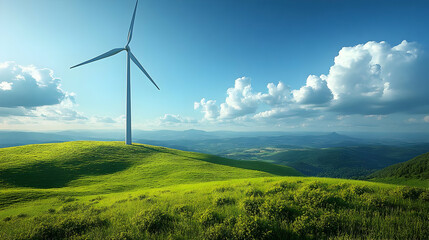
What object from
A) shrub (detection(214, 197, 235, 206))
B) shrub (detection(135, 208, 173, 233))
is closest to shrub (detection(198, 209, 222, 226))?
shrub (detection(135, 208, 173, 233))

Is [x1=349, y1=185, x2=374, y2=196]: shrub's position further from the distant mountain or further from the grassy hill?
the distant mountain

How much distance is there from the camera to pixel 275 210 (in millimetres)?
10016

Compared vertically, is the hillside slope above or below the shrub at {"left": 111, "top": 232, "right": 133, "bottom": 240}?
below

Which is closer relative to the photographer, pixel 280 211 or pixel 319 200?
pixel 280 211

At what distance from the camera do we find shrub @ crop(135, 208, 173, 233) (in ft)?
30.4

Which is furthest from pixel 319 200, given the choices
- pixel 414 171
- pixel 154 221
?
pixel 414 171

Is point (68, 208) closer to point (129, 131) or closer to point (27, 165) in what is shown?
point (27, 165)

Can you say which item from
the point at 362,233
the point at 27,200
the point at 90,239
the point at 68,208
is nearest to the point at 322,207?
the point at 362,233

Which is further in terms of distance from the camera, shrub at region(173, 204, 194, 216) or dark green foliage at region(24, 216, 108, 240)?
shrub at region(173, 204, 194, 216)

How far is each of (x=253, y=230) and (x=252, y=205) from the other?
137 inches

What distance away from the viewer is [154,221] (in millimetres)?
9461

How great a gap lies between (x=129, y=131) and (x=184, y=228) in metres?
73.7

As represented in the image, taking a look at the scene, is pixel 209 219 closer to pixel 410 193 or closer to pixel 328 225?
pixel 328 225

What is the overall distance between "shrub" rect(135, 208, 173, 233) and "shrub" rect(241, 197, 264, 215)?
500 centimetres
